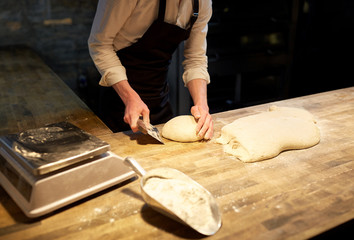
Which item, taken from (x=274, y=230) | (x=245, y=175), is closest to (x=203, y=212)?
(x=274, y=230)

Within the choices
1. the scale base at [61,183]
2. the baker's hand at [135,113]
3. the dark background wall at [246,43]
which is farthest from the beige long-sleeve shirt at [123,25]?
the dark background wall at [246,43]

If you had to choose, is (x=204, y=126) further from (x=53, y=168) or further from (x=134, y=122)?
(x=53, y=168)

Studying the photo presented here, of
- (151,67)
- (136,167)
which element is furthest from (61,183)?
(151,67)

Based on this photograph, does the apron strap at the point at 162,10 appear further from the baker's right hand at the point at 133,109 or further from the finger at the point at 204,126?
the finger at the point at 204,126

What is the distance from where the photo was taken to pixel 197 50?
1.73m

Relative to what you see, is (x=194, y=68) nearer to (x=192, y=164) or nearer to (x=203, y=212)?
(x=192, y=164)

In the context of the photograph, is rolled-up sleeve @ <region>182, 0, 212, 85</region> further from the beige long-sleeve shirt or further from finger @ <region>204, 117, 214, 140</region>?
finger @ <region>204, 117, 214, 140</region>

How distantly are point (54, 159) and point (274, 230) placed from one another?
61cm

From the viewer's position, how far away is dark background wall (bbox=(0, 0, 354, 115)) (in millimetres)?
2941

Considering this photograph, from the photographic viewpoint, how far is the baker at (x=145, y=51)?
1392 millimetres

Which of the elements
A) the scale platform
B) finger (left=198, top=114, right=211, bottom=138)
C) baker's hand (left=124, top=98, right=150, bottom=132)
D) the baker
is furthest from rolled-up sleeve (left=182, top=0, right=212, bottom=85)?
the scale platform

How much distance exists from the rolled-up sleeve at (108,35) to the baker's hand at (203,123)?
0.37 meters

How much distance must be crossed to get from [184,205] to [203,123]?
0.60 m

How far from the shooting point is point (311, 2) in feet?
11.0
